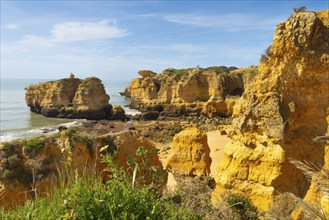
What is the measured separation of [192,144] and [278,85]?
8.27 metres

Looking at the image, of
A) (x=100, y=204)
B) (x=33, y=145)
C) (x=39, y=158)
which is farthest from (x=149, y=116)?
(x=100, y=204)

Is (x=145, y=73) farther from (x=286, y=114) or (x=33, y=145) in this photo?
(x=286, y=114)

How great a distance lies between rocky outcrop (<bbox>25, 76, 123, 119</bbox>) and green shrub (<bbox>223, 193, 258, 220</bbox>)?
5259 cm

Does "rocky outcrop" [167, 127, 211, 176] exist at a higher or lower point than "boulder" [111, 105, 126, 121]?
higher

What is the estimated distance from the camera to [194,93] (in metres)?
62.2

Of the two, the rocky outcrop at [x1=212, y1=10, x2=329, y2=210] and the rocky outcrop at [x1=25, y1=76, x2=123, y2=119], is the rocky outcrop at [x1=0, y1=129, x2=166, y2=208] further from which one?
the rocky outcrop at [x1=25, y1=76, x2=123, y2=119]

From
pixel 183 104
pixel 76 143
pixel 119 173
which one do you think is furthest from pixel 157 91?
pixel 119 173

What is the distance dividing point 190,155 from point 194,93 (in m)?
43.6

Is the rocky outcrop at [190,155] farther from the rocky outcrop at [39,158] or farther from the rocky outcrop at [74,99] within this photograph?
the rocky outcrop at [74,99]

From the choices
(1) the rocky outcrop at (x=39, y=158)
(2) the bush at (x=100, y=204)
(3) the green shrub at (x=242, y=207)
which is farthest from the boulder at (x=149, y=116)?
(2) the bush at (x=100, y=204)

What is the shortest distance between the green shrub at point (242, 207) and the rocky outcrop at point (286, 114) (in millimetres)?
953

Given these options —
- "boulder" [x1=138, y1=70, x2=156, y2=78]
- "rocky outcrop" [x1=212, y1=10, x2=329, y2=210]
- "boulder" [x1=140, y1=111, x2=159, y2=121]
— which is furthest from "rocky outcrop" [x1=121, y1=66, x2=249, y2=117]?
"rocky outcrop" [x1=212, y1=10, x2=329, y2=210]

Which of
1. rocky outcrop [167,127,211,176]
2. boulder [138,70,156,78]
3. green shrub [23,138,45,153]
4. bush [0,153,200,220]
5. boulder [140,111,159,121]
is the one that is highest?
boulder [138,70,156,78]

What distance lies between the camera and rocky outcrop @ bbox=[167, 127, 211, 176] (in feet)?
62.4
